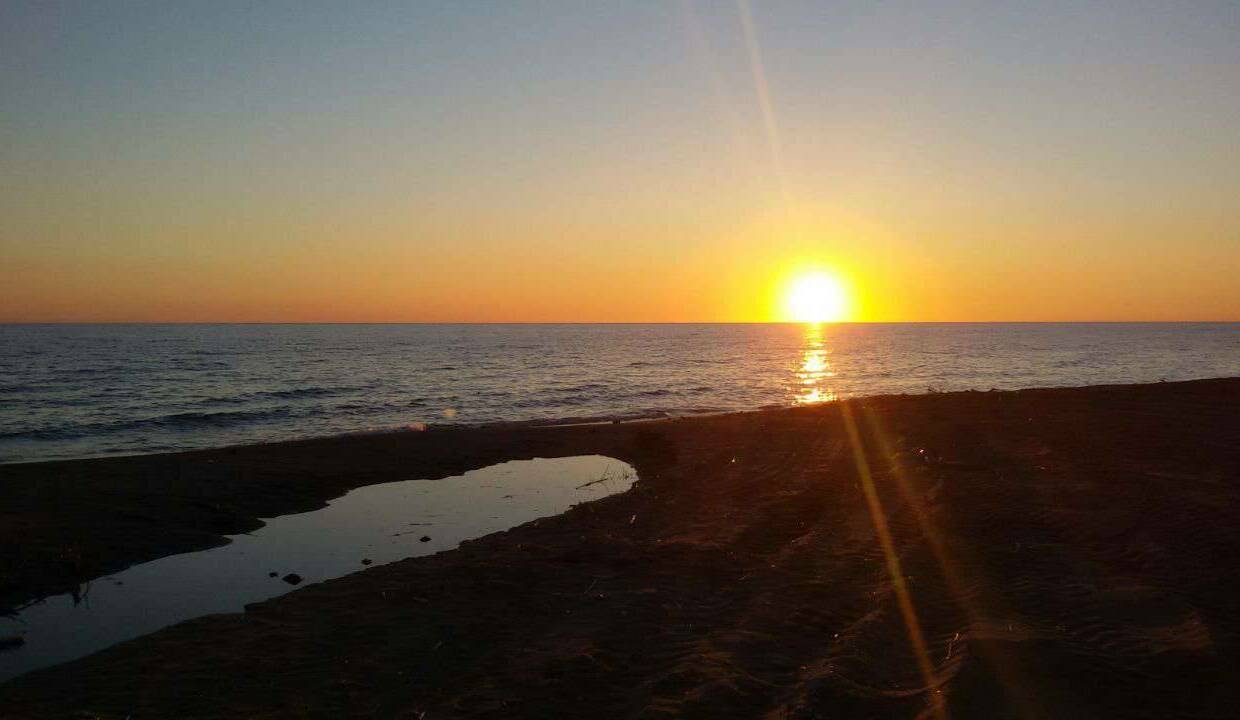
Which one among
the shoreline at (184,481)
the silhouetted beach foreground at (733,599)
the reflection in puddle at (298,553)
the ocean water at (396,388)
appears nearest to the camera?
the silhouetted beach foreground at (733,599)

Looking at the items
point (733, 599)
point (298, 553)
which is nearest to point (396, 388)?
point (298, 553)

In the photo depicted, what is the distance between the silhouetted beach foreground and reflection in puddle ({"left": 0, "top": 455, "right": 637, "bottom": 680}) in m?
0.83

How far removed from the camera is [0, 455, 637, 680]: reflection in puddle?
35.5 feet

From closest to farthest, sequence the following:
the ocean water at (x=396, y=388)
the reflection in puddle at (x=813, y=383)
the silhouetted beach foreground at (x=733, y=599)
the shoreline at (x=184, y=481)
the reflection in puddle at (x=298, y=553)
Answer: the silhouetted beach foreground at (x=733, y=599) < the reflection in puddle at (x=298, y=553) < the shoreline at (x=184, y=481) < the ocean water at (x=396, y=388) < the reflection in puddle at (x=813, y=383)

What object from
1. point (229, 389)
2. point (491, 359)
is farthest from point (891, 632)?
point (491, 359)

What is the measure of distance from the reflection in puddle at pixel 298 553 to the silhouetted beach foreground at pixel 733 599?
0.83 metres

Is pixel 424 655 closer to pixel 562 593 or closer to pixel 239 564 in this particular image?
pixel 562 593

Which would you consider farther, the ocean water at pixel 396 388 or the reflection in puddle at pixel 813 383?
the reflection in puddle at pixel 813 383

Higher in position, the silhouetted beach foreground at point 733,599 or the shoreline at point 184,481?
the silhouetted beach foreground at point 733,599

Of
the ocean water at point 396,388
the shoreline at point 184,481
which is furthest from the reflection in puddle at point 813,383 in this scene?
the shoreline at point 184,481

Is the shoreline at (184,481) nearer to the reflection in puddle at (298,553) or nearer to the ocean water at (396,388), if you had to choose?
the reflection in puddle at (298,553)

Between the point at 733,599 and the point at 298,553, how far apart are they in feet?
28.9

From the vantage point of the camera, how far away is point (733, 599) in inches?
425

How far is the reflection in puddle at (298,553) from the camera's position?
10.8 m
